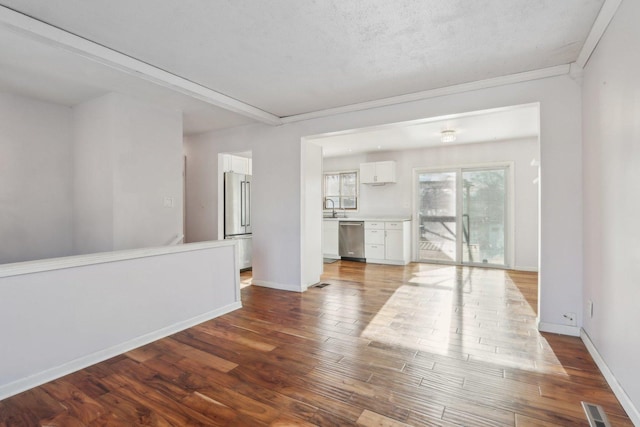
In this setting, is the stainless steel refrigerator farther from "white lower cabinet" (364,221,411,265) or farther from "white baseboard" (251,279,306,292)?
"white lower cabinet" (364,221,411,265)

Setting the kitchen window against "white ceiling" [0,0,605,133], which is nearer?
"white ceiling" [0,0,605,133]

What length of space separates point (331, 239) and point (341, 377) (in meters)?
4.97

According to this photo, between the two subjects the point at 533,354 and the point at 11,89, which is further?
the point at 11,89

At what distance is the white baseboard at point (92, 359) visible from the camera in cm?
199

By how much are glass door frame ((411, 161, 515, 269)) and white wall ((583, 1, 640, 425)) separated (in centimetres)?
348

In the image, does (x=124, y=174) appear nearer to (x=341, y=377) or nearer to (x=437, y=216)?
(x=341, y=377)

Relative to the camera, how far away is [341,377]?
2154mm

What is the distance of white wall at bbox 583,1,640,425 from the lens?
1682mm

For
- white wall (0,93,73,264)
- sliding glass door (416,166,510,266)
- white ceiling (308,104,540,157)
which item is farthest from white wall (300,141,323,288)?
white wall (0,93,73,264)

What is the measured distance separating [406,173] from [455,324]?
13.8 ft

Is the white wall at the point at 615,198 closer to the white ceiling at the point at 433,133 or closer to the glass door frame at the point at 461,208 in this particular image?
the white ceiling at the point at 433,133

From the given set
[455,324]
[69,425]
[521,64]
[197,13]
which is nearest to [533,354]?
[455,324]

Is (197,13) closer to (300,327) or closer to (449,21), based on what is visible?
(449,21)

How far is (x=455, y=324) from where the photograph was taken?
314 cm
